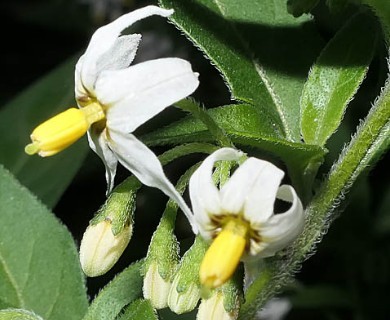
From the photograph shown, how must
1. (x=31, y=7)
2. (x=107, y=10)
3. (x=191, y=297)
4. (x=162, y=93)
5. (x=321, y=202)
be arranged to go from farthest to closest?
(x=31, y=7) → (x=107, y=10) → (x=321, y=202) → (x=191, y=297) → (x=162, y=93)

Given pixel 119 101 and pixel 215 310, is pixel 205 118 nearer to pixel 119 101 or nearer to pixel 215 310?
pixel 119 101

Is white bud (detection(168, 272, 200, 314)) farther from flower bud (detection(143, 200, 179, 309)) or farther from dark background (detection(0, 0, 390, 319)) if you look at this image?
dark background (detection(0, 0, 390, 319))

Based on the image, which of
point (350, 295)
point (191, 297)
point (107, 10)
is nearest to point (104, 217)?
point (191, 297)

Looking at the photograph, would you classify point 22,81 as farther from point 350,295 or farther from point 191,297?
point 191,297

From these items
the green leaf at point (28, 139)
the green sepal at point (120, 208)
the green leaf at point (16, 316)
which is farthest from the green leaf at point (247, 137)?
the green leaf at point (28, 139)

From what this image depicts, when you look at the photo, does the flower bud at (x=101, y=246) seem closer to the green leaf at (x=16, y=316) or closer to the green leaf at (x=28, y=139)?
the green leaf at (x=16, y=316)
